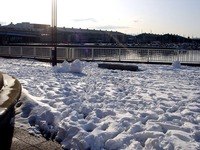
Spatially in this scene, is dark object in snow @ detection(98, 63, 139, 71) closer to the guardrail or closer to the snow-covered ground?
the guardrail

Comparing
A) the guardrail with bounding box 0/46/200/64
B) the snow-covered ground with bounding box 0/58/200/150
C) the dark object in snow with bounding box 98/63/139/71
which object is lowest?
the snow-covered ground with bounding box 0/58/200/150

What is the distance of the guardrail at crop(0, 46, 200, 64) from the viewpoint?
62.7 ft

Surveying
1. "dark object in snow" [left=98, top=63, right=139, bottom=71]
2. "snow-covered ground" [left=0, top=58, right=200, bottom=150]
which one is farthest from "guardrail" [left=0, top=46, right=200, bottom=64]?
"snow-covered ground" [left=0, top=58, right=200, bottom=150]

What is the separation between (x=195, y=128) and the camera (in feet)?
14.9

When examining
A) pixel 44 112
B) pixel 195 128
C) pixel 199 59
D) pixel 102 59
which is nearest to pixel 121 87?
pixel 44 112

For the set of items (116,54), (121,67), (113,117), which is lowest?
(113,117)

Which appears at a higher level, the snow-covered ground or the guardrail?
the guardrail

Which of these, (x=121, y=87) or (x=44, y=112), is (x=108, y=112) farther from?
(x=121, y=87)

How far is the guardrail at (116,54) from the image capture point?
19.1 metres

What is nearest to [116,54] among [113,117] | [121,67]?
[121,67]

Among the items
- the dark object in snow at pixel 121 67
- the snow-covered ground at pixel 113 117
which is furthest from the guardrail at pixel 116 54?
the snow-covered ground at pixel 113 117

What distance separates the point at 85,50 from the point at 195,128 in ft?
57.2

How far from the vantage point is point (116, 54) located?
2147cm

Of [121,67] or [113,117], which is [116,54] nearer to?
[121,67]
